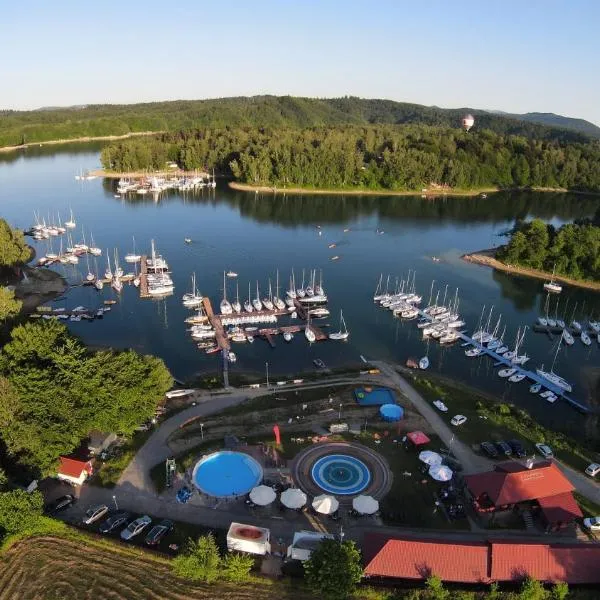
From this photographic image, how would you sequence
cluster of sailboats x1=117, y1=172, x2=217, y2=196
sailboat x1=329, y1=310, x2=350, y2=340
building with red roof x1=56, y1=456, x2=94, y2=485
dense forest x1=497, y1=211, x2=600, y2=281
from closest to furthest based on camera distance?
building with red roof x1=56, y1=456, x2=94, y2=485 < sailboat x1=329, y1=310, x2=350, y2=340 < dense forest x1=497, y1=211, x2=600, y2=281 < cluster of sailboats x1=117, y1=172, x2=217, y2=196

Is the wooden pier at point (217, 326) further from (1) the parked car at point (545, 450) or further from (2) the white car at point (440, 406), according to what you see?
(1) the parked car at point (545, 450)

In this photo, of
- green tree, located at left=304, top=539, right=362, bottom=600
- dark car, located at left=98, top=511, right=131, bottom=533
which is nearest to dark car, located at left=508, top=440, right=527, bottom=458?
green tree, located at left=304, top=539, right=362, bottom=600

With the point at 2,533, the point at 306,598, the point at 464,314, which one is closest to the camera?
the point at 306,598

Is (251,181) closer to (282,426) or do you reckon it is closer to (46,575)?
(282,426)

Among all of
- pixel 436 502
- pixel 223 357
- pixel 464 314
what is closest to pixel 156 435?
pixel 223 357

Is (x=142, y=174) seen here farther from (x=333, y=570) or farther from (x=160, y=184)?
(x=333, y=570)

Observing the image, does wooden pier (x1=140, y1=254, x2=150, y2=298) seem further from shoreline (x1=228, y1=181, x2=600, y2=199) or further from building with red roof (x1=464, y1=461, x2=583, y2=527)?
shoreline (x1=228, y1=181, x2=600, y2=199)
